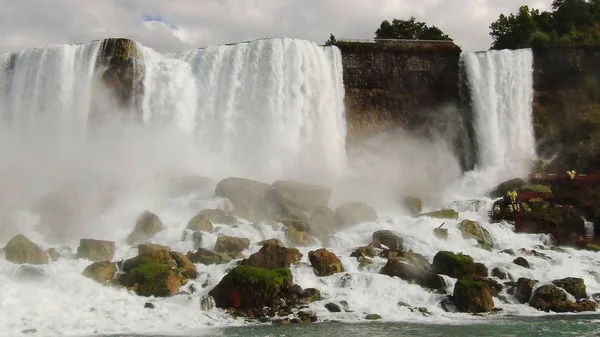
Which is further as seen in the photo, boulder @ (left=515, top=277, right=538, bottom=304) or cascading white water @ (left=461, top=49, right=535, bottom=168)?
cascading white water @ (left=461, top=49, right=535, bottom=168)

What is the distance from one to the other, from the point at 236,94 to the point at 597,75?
2317 centimetres

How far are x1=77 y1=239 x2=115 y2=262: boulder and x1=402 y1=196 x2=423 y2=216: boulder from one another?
15.2 metres

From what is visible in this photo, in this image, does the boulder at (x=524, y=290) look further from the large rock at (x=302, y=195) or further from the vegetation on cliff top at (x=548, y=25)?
the vegetation on cliff top at (x=548, y=25)

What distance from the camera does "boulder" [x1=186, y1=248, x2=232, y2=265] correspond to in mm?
21250

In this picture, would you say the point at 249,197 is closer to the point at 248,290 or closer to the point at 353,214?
the point at 353,214

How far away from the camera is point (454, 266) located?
20.3m

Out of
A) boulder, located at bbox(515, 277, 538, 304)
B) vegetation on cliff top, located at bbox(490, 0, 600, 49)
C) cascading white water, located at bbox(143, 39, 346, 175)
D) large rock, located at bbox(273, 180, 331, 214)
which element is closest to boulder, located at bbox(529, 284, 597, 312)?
boulder, located at bbox(515, 277, 538, 304)

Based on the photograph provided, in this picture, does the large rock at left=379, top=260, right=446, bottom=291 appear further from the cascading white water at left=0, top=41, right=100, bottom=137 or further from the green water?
the cascading white water at left=0, top=41, right=100, bottom=137

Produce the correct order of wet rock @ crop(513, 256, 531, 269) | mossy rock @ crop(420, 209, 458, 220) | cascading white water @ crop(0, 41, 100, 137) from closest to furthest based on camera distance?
wet rock @ crop(513, 256, 531, 269) < mossy rock @ crop(420, 209, 458, 220) < cascading white water @ crop(0, 41, 100, 137)

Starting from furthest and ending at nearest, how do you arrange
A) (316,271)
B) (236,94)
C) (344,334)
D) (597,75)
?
1. (597,75)
2. (236,94)
3. (316,271)
4. (344,334)

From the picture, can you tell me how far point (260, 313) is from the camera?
17.1m

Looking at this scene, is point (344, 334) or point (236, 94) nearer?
point (344, 334)

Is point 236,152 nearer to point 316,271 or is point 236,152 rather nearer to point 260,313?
point 316,271

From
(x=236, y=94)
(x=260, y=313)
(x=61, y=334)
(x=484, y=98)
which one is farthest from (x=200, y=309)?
(x=484, y=98)
